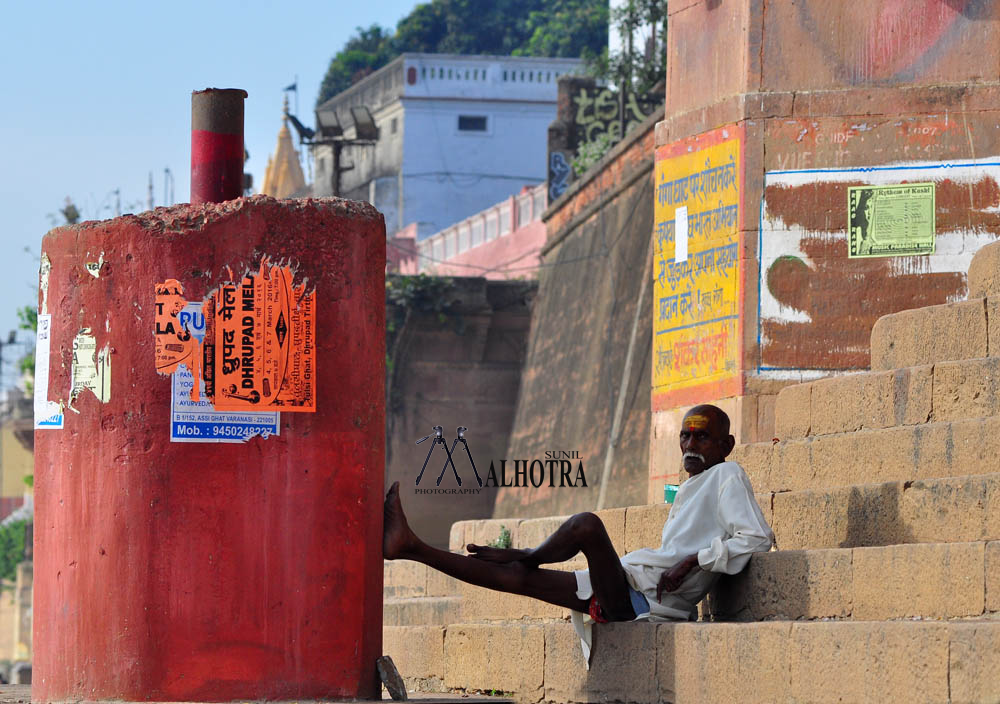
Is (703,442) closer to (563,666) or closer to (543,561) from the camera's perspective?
(543,561)

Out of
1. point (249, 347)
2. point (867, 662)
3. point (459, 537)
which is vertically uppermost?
point (249, 347)

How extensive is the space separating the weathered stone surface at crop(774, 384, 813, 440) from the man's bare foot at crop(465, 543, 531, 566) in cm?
155

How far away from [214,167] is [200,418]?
1.06 meters

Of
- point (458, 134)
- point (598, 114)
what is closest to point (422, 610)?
point (598, 114)

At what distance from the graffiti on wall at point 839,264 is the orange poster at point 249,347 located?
13.7 ft

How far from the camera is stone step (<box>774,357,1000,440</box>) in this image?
7.03 meters

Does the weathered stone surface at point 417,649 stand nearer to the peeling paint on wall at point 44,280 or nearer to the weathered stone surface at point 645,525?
the weathered stone surface at point 645,525

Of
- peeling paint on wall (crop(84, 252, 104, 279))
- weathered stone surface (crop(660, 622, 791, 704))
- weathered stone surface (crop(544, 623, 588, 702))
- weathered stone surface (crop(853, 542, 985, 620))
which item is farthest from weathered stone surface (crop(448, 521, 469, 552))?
weathered stone surface (crop(853, 542, 985, 620))

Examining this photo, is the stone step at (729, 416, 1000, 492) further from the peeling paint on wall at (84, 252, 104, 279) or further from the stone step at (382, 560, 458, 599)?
the peeling paint on wall at (84, 252, 104, 279)

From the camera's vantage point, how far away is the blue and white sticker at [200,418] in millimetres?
6508

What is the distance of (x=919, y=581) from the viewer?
19.5 ft

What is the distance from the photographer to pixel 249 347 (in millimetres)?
6562

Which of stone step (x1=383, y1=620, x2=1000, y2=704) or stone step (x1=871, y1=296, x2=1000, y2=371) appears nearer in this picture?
stone step (x1=383, y1=620, x2=1000, y2=704)
